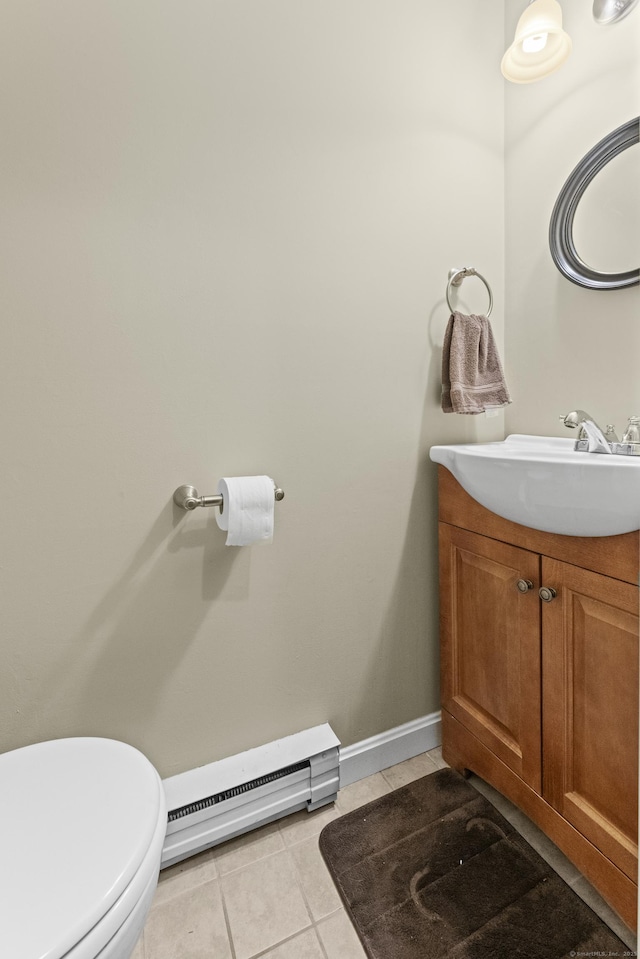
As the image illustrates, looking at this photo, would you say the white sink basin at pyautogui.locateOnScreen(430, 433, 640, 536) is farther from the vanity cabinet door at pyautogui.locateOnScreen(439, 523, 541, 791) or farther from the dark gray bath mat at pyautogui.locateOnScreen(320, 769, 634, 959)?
the dark gray bath mat at pyautogui.locateOnScreen(320, 769, 634, 959)

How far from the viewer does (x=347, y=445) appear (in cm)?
124

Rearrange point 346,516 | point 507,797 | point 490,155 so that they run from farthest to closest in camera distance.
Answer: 1. point 490,155
2. point 346,516
3. point 507,797

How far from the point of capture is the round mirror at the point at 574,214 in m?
1.11

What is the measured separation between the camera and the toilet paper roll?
0.99 m

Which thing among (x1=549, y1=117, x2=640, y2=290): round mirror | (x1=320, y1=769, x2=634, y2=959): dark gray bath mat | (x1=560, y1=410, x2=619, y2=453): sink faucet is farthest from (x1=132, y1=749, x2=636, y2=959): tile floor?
(x1=549, y1=117, x2=640, y2=290): round mirror

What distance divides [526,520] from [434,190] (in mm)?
965

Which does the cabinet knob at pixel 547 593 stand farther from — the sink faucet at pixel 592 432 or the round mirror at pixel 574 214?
the round mirror at pixel 574 214

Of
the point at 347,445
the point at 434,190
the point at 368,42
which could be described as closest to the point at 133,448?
the point at 347,445

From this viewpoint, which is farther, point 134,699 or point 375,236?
point 375,236

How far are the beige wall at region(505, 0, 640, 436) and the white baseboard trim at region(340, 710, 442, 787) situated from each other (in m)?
0.98

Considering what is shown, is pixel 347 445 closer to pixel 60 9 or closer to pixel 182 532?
Answer: pixel 182 532

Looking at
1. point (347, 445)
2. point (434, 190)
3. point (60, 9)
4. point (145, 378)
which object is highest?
point (60, 9)

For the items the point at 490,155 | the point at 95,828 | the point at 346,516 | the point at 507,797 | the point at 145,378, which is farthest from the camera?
the point at 490,155

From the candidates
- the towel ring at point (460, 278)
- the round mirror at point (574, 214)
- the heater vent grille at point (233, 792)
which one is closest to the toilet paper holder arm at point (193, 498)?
the heater vent grille at point (233, 792)
